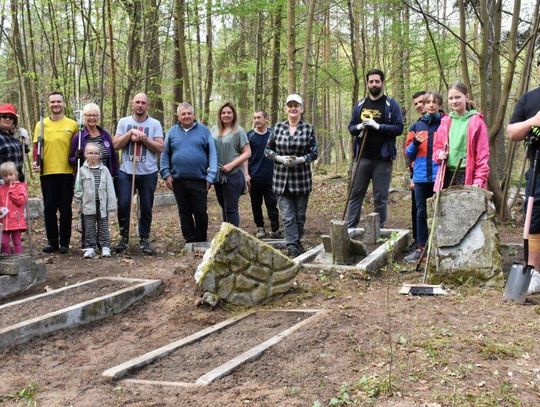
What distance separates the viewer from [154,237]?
8695 millimetres

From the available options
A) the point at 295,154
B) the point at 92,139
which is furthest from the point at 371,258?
the point at 92,139

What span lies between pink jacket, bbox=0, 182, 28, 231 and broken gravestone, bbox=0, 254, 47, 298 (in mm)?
616

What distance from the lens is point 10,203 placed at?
21.1 ft

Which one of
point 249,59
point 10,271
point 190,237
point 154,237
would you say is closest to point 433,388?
point 10,271

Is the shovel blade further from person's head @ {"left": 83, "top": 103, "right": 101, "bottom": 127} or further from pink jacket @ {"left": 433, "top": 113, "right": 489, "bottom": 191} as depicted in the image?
person's head @ {"left": 83, "top": 103, "right": 101, "bottom": 127}

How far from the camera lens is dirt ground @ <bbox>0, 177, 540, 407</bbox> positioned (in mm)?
3225

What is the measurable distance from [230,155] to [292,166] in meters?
1.18

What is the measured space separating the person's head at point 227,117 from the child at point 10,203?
104 inches

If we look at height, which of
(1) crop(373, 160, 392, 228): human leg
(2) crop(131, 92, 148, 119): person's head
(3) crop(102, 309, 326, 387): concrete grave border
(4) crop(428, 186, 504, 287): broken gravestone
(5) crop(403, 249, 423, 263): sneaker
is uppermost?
(2) crop(131, 92, 148, 119): person's head

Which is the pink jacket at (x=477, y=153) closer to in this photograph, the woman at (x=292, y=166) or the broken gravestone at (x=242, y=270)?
the woman at (x=292, y=166)

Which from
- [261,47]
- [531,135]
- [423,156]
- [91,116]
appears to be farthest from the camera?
[261,47]

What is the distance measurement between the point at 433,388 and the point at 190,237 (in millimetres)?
4927

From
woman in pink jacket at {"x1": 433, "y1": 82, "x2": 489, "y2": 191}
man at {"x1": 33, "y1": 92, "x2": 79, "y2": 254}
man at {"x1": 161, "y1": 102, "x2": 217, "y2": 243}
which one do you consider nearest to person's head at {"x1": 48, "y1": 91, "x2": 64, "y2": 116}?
man at {"x1": 33, "y1": 92, "x2": 79, "y2": 254}

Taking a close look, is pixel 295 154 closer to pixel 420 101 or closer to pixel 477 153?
pixel 420 101
